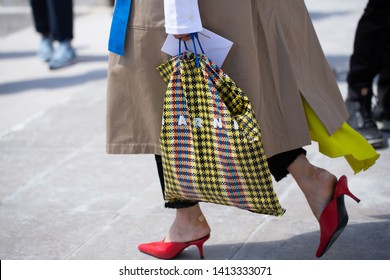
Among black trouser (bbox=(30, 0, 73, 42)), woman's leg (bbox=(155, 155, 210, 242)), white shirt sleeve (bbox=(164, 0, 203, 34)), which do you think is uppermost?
white shirt sleeve (bbox=(164, 0, 203, 34))

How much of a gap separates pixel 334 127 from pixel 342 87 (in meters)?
2.66

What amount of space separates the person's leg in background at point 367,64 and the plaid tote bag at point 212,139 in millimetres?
1820

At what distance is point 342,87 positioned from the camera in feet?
18.9

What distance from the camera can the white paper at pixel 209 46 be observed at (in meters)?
2.89

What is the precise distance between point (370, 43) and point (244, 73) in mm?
1816

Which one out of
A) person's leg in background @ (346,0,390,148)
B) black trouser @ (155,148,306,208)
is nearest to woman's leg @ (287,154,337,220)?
black trouser @ (155,148,306,208)

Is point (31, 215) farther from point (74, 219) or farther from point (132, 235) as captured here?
point (132, 235)

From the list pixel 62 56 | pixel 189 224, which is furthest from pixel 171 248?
pixel 62 56

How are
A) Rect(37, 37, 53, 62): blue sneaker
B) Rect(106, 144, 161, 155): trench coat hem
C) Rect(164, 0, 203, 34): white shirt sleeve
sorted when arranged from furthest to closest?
Rect(37, 37, 53, 62): blue sneaker < Rect(106, 144, 161, 155): trench coat hem < Rect(164, 0, 203, 34): white shirt sleeve

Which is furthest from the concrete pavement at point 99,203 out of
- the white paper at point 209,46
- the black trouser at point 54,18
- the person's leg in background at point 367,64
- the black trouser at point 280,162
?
the black trouser at point 54,18

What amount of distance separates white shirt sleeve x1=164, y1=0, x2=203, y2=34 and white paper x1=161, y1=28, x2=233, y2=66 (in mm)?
103

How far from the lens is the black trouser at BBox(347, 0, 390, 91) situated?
451 centimetres

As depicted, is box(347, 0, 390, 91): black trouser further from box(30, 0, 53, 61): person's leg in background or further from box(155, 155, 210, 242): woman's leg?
box(30, 0, 53, 61): person's leg in background
